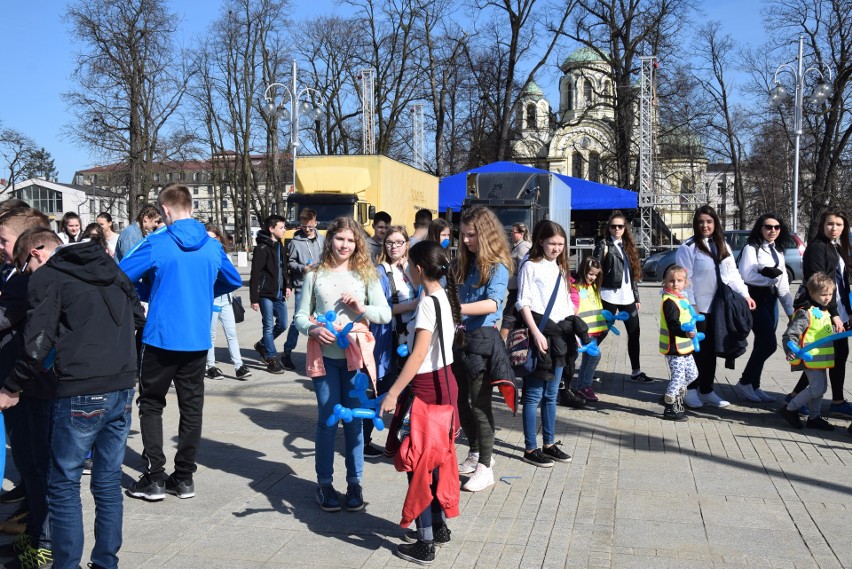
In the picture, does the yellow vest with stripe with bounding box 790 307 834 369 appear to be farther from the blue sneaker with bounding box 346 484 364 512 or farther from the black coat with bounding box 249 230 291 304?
the black coat with bounding box 249 230 291 304

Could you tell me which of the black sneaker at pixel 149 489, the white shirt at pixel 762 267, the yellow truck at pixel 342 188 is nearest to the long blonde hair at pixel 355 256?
the black sneaker at pixel 149 489

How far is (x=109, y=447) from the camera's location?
3.71m

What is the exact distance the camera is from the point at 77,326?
353 centimetres

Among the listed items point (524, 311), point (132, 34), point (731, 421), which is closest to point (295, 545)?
point (524, 311)

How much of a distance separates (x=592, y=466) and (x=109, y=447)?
3.36m

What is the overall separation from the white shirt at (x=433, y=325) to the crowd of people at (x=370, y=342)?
0.01 m

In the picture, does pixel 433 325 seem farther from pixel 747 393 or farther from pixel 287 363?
pixel 287 363

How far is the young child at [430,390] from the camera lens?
399 cm

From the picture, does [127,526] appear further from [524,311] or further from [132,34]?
[132,34]

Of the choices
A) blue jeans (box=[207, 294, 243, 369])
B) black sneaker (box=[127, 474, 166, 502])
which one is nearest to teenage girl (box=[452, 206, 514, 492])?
black sneaker (box=[127, 474, 166, 502])

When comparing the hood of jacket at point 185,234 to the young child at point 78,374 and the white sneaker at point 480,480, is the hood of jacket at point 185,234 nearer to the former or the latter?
the young child at point 78,374

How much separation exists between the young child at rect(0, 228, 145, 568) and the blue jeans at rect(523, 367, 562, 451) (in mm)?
2843

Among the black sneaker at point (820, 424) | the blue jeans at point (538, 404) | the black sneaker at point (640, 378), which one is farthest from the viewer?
the black sneaker at point (640, 378)

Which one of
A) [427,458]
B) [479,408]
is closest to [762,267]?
[479,408]
